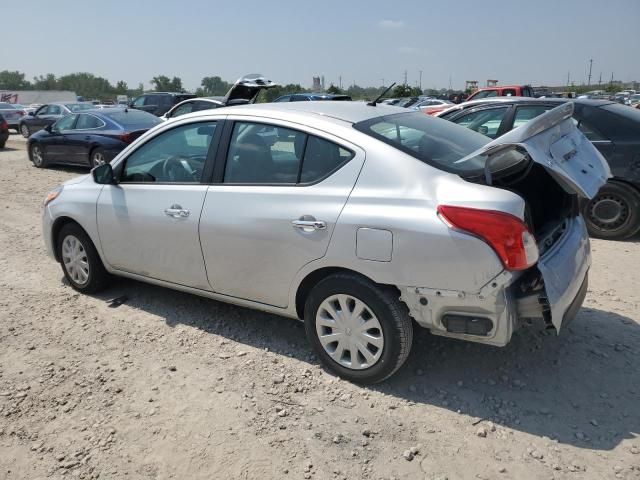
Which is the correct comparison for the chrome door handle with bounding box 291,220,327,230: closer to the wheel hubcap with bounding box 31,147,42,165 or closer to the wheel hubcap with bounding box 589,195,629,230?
the wheel hubcap with bounding box 589,195,629,230

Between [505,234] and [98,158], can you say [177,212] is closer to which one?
[505,234]

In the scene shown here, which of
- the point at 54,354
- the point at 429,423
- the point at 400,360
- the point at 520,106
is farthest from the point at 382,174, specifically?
the point at 520,106

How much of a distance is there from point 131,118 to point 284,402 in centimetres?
1035

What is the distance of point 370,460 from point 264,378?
99 cm

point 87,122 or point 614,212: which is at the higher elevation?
point 87,122

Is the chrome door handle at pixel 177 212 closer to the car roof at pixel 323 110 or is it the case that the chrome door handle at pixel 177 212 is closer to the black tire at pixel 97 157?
the car roof at pixel 323 110

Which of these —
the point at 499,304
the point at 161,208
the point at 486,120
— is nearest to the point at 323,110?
the point at 161,208

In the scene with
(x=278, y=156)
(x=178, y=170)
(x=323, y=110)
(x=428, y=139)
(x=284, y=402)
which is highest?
(x=323, y=110)

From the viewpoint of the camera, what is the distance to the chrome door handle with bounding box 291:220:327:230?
9.93 feet

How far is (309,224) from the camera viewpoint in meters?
3.07

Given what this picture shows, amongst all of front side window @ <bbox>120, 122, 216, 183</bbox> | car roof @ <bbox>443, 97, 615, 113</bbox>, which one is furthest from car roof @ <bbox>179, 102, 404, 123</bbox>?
car roof @ <bbox>443, 97, 615, 113</bbox>

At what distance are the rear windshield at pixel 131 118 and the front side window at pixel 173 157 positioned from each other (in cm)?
799

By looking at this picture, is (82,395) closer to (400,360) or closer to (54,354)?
(54,354)

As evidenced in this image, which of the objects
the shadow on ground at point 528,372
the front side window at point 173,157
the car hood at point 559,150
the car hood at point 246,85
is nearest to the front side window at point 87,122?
the car hood at point 246,85
